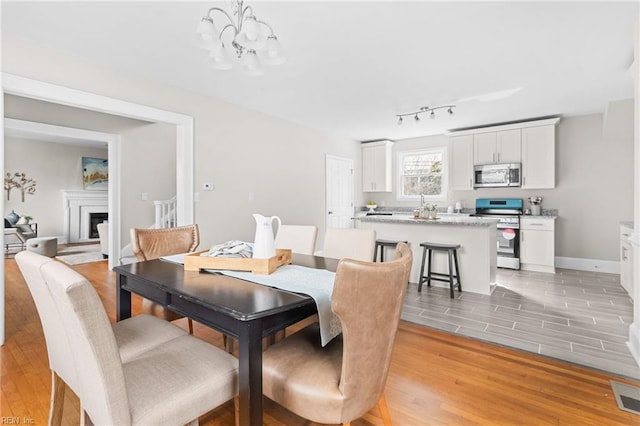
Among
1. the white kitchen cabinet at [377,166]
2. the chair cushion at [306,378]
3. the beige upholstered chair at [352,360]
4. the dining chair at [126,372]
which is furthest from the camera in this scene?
the white kitchen cabinet at [377,166]

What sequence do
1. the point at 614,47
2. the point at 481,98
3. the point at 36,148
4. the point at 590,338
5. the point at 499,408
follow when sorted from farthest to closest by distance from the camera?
the point at 36,148 < the point at 481,98 < the point at 614,47 < the point at 590,338 < the point at 499,408

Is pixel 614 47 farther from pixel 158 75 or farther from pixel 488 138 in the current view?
pixel 158 75

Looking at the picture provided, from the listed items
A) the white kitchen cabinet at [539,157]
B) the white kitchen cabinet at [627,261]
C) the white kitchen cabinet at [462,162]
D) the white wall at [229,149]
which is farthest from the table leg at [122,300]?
the white kitchen cabinet at [539,157]

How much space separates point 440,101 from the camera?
13.7ft

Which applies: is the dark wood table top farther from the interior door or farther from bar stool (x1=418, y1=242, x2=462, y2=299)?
the interior door

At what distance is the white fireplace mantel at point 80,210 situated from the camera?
7684mm

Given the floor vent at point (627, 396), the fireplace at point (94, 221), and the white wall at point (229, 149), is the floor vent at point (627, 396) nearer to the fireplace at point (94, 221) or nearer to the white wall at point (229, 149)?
the white wall at point (229, 149)

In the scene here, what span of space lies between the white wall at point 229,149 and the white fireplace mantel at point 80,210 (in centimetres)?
368

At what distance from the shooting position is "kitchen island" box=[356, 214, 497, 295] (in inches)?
145

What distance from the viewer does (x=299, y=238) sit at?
2604 mm

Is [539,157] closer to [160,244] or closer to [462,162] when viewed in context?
Result: [462,162]

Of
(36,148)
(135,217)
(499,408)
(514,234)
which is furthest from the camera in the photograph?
(36,148)

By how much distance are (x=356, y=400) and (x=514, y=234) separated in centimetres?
482

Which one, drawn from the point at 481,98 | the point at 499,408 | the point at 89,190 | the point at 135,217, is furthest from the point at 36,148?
the point at 499,408
